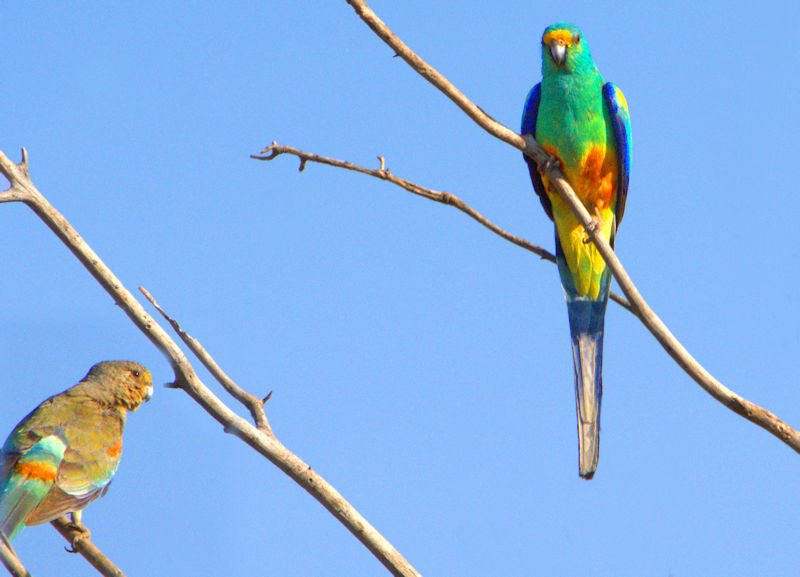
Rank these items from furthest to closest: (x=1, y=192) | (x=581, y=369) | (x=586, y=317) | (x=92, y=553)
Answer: (x=586, y=317), (x=581, y=369), (x=92, y=553), (x=1, y=192)

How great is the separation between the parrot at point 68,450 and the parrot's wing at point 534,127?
2.75m

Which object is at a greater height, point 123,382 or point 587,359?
point 587,359

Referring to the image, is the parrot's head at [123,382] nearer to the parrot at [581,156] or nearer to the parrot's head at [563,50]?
the parrot at [581,156]

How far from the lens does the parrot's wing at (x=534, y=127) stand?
4.52m

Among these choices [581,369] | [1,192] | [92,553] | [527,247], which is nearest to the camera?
[1,192]

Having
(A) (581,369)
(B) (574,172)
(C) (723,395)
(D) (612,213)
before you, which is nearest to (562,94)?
(B) (574,172)

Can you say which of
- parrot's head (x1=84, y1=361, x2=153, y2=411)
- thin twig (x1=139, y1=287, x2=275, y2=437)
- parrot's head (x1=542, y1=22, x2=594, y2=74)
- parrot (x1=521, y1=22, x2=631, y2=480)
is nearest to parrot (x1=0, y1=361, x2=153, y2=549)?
parrot's head (x1=84, y1=361, x2=153, y2=411)

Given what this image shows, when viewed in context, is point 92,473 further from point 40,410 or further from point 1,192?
point 1,192

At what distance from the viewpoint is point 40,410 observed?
14.3 feet

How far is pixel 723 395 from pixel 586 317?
5.99 ft

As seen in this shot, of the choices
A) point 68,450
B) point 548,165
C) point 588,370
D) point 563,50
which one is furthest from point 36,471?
point 563,50

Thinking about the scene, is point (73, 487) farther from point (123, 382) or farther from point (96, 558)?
point (96, 558)

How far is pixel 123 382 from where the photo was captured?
16.4 ft

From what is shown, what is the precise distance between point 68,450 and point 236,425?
2123 mm
